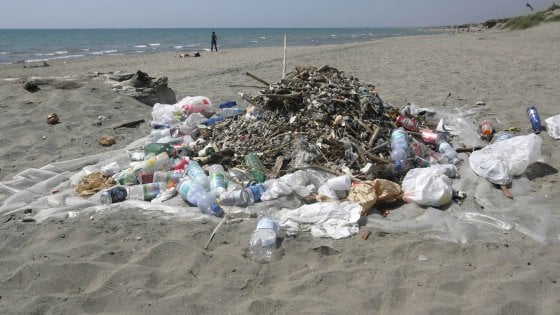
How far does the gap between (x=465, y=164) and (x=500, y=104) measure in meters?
2.55

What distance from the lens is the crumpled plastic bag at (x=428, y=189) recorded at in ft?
11.1

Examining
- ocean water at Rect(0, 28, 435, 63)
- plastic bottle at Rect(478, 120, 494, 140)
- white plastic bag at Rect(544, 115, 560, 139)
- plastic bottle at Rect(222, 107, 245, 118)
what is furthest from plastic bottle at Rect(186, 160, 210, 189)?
ocean water at Rect(0, 28, 435, 63)

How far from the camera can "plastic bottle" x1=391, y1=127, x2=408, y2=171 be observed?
3904 millimetres

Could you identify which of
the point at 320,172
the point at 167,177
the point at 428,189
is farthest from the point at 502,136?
the point at 167,177

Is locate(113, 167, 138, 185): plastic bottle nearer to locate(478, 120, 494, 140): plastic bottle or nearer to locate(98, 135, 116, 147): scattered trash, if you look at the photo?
locate(98, 135, 116, 147): scattered trash

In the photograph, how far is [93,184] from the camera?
4020mm

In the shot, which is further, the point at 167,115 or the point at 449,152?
the point at 167,115

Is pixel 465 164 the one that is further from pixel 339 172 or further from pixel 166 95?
pixel 166 95


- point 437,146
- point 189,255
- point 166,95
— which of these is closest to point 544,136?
point 437,146

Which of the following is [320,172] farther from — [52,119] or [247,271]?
[52,119]

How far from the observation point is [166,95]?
791 cm

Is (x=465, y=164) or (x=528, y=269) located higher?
(x=465, y=164)

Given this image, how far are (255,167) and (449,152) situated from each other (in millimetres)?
1960

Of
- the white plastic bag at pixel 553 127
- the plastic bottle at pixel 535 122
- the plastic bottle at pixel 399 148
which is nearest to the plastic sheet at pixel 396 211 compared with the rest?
the plastic bottle at pixel 399 148
